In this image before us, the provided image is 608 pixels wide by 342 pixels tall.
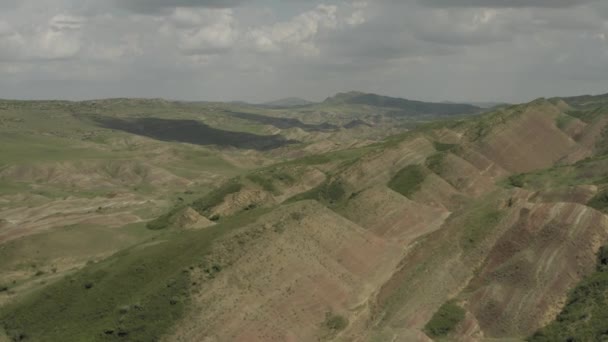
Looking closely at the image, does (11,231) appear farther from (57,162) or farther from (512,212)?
(57,162)

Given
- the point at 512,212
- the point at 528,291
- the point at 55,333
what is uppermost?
the point at 512,212

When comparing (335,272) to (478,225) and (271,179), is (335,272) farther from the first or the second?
(271,179)

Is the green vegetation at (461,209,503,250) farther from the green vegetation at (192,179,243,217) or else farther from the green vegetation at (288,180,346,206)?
the green vegetation at (192,179,243,217)

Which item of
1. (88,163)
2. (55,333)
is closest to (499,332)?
(55,333)

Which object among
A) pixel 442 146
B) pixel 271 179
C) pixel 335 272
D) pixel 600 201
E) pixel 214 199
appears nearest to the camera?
pixel 335 272

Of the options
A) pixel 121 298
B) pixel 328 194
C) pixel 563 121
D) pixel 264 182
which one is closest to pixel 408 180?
pixel 328 194

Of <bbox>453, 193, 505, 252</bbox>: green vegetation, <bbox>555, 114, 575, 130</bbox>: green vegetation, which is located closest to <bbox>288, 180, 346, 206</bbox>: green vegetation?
<bbox>453, 193, 505, 252</bbox>: green vegetation
